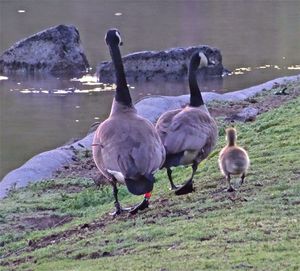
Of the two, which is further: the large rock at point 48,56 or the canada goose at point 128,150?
the large rock at point 48,56

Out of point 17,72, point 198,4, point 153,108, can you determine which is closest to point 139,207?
point 153,108

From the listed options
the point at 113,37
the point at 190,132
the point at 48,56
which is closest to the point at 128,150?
the point at 190,132

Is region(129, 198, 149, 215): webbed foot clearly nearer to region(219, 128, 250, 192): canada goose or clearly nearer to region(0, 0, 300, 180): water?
region(219, 128, 250, 192): canada goose

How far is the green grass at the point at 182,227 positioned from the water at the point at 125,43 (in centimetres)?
613

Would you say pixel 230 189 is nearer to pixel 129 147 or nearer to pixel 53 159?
pixel 129 147

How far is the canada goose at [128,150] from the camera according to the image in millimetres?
8930

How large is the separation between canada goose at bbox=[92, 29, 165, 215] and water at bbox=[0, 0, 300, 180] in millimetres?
8264

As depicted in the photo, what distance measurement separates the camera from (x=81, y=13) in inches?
2158


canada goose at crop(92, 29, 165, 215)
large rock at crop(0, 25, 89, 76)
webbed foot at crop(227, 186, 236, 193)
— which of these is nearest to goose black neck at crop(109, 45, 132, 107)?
canada goose at crop(92, 29, 165, 215)

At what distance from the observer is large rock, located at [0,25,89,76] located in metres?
34.1

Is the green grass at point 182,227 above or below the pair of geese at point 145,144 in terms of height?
below

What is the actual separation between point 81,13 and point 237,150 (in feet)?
148

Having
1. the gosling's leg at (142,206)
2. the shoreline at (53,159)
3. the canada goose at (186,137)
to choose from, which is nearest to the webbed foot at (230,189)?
the canada goose at (186,137)

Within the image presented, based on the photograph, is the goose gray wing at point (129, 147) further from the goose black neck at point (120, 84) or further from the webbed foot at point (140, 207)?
the webbed foot at point (140, 207)
